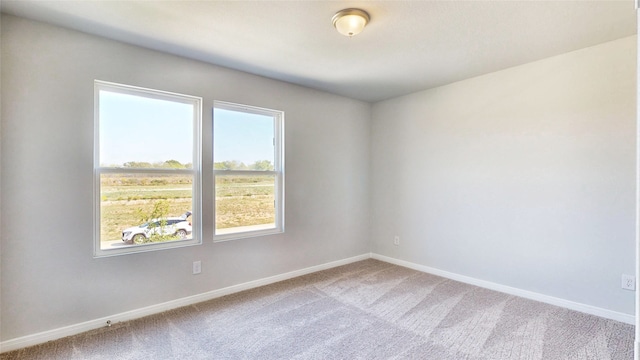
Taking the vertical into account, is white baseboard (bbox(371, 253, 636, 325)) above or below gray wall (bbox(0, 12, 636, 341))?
below

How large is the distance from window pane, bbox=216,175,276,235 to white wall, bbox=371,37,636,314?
1.89m

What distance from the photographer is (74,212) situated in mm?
2385

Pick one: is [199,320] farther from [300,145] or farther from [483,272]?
[483,272]

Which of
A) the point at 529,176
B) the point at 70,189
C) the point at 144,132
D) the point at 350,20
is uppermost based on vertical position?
the point at 350,20

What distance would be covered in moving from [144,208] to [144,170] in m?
0.36

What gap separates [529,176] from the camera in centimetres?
308

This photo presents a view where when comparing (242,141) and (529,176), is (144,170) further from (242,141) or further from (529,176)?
(529,176)

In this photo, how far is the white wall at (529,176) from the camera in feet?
8.52

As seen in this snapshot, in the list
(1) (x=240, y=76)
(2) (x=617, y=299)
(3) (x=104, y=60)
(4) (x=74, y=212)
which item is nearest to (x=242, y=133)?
(1) (x=240, y=76)

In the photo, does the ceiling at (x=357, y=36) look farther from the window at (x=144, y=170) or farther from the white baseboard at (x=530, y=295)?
the white baseboard at (x=530, y=295)

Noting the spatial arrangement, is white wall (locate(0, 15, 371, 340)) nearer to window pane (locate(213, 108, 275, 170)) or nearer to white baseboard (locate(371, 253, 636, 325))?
window pane (locate(213, 108, 275, 170))

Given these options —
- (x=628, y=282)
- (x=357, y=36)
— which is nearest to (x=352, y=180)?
(x=357, y=36)

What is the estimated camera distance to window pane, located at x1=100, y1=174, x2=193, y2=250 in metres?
2.59

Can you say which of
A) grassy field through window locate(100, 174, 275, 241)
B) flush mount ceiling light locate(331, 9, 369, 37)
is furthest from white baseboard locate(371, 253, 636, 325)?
flush mount ceiling light locate(331, 9, 369, 37)
